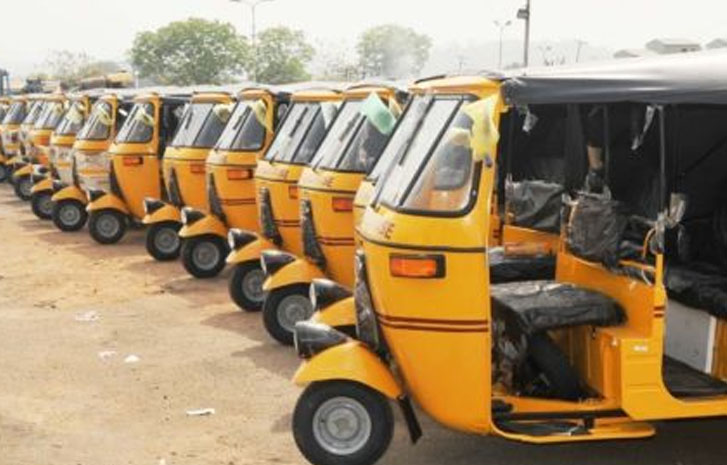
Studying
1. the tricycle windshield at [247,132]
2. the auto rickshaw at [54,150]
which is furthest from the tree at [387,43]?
the tricycle windshield at [247,132]

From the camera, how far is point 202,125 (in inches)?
489

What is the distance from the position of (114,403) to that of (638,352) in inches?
139

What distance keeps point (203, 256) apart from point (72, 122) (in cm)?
655

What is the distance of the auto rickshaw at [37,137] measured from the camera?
62.7 ft

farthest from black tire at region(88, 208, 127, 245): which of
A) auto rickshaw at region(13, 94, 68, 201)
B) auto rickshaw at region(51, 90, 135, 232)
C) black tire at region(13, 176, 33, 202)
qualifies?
black tire at region(13, 176, 33, 202)

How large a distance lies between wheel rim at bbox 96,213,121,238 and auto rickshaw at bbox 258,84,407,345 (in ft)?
20.8

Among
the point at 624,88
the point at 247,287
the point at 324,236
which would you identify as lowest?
the point at 247,287

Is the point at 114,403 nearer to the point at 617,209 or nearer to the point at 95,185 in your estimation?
the point at 617,209

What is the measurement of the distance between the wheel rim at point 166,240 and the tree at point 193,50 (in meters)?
58.4

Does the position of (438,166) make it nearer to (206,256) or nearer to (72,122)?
(206,256)

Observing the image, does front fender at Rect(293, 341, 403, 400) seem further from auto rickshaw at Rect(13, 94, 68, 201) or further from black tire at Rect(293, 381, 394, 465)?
auto rickshaw at Rect(13, 94, 68, 201)

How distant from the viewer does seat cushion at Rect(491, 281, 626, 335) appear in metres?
5.35

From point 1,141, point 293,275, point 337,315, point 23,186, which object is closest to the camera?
point 337,315

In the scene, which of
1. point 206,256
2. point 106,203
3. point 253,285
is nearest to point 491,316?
point 253,285
